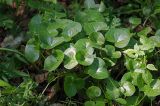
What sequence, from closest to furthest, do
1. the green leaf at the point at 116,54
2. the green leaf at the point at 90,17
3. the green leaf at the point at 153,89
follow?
the green leaf at the point at 153,89 → the green leaf at the point at 116,54 → the green leaf at the point at 90,17

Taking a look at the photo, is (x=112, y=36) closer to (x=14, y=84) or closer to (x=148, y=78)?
(x=148, y=78)

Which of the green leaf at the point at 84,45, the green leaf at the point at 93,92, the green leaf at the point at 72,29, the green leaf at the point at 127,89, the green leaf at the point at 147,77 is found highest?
the green leaf at the point at 72,29

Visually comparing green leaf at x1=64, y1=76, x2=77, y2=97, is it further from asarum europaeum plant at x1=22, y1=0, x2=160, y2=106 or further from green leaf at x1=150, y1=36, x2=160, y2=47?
green leaf at x1=150, y1=36, x2=160, y2=47

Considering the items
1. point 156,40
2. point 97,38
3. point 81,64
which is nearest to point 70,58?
point 81,64

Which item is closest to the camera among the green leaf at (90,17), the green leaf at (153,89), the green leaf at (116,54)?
the green leaf at (153,89)

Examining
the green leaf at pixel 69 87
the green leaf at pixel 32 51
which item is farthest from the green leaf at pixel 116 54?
the green leaf at pixel 32 51

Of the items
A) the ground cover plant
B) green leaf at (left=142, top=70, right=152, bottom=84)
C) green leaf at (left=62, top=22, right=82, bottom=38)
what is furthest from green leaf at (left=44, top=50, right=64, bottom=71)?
green leaf at (left=142, top=70, right=152, bottom=84)

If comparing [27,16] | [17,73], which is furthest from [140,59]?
[27,16]

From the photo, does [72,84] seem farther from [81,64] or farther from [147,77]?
[147,77]

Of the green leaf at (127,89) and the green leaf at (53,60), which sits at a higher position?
the green leaf at (53,60)

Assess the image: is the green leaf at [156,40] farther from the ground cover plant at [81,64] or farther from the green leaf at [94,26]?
the green leaf at [94,26]
